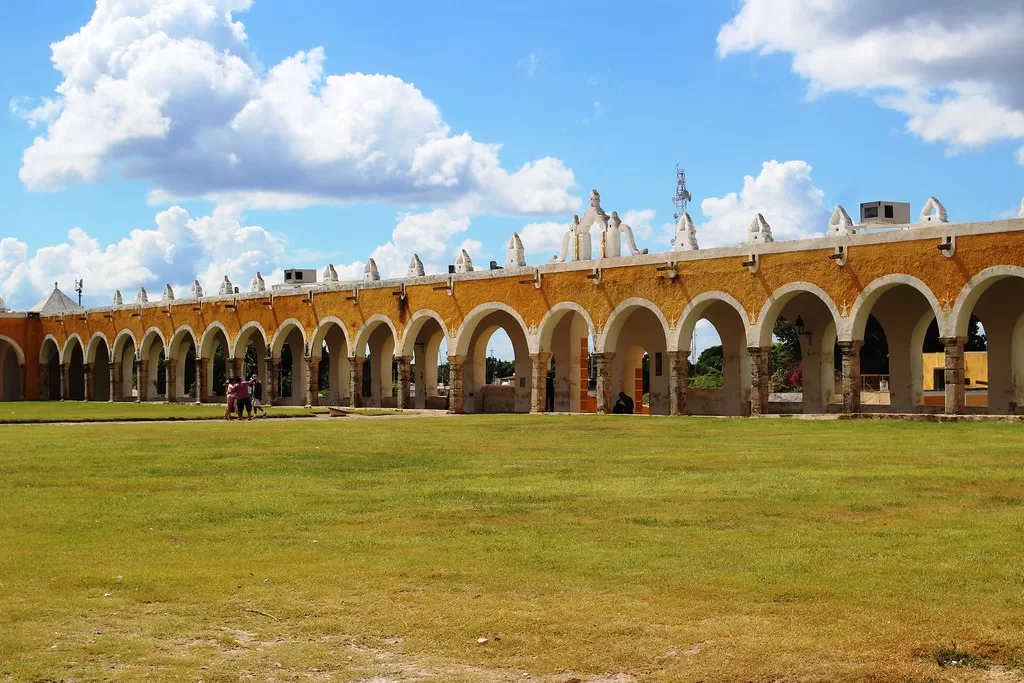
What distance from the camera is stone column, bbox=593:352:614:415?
28453 millimetres

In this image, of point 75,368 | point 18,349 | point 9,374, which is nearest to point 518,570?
point 18,349

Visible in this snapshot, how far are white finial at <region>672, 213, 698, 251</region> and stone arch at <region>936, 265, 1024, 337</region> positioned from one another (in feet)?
20.9

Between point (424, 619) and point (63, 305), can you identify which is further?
point (63, 305)

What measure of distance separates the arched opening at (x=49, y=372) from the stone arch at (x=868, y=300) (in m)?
38.1

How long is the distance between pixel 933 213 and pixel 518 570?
18216 mm

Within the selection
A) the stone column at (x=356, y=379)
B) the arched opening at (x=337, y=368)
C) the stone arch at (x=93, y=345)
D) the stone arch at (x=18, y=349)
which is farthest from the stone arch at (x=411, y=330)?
the stone arch at (x=18, y=349)

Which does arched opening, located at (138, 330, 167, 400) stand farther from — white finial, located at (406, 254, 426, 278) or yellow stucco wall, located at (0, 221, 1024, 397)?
white finial, located at (406, 254, 426, 278)

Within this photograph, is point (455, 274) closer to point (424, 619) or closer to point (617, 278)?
point (617, 278)

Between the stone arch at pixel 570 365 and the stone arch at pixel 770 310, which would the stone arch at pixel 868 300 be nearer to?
the stone arch at pixel 770 310

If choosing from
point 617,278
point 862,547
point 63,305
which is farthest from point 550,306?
point 63,305

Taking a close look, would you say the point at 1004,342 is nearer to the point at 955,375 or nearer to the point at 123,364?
the point at 955,375

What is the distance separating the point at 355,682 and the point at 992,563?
12.8 ft

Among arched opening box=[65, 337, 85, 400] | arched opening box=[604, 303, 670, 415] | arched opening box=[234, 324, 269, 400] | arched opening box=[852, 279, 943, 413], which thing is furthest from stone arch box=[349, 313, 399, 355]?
arched opening box=[65, 337, 85, 400]

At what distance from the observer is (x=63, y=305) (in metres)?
57.1
